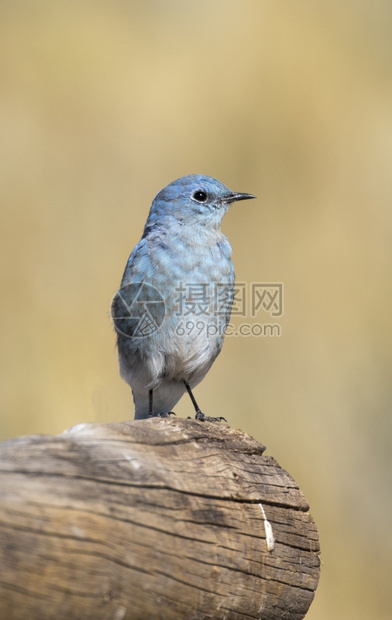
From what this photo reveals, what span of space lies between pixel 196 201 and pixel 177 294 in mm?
636

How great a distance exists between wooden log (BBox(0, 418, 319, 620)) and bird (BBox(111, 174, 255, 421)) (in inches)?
48.0

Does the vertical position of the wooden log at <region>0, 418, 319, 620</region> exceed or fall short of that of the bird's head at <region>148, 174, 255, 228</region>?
it falls short

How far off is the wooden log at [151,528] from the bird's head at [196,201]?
1716mm

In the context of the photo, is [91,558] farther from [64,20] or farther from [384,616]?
[64,20]

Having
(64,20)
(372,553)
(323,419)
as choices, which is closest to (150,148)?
(64,20)

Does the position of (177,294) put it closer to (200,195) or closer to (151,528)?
(200,195)

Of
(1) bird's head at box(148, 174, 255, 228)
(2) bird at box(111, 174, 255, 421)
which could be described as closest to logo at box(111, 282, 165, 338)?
(2) bird at box(111, 174, 255, 421)

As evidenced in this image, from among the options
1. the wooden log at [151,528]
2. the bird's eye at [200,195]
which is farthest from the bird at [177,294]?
the wooden log at [151,528]

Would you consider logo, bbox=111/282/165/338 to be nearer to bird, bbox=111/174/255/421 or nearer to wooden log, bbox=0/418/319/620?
bird, bbox=111/174/255/421

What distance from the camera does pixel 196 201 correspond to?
4.64 m

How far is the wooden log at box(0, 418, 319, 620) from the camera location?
1968 millimetres

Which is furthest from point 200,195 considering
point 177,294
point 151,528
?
point 151,528

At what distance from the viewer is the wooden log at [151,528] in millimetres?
1968

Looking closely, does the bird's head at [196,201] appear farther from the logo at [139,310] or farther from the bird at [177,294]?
the logo at [139,310]
